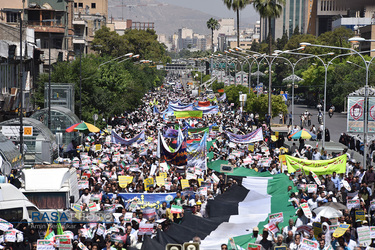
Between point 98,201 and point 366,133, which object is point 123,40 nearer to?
point 366,133

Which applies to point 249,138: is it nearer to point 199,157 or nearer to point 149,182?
point 199,157

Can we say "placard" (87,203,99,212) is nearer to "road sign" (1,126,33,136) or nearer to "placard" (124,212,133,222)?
"placard" (124,212,133,222)

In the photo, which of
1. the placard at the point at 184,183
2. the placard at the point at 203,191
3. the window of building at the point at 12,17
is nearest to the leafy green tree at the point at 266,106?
the window of building at the point at 12,17

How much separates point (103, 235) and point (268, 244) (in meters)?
3.58

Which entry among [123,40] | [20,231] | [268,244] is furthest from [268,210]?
[123,40]

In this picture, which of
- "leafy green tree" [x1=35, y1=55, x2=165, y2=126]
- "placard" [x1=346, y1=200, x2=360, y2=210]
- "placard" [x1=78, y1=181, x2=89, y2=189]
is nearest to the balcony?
"leafy green tree" [x1=35, y1=55, x2=165, y2=126]

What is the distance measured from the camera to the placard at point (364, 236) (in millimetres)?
12969

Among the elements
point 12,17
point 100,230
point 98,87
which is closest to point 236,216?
point 100,230

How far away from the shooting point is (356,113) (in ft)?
88.4

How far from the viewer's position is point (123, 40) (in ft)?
357

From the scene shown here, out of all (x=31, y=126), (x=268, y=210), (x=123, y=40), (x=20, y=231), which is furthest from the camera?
(x=123, y=40)

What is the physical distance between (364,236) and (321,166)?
992cm

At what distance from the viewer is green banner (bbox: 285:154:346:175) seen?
894 inches

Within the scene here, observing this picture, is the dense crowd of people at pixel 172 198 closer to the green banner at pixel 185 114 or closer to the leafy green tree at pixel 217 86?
the green banner at pixel 185 114
